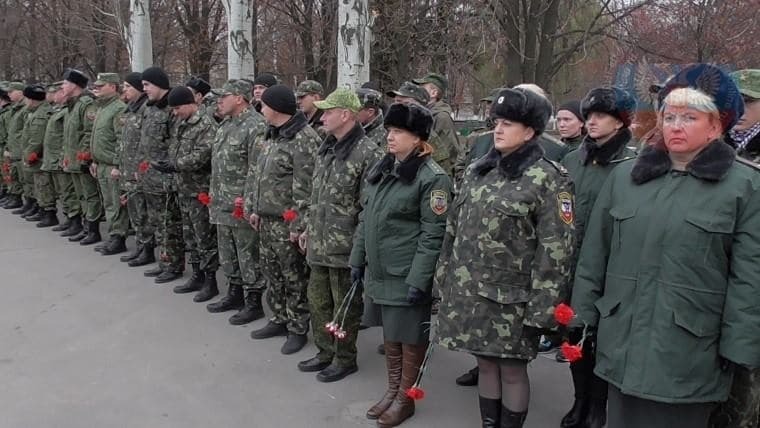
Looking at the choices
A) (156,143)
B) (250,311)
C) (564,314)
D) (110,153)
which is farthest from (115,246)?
(564,314)

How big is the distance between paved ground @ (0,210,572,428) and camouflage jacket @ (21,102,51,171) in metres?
3.57

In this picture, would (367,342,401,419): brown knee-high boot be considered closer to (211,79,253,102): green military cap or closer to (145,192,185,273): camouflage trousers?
(211,79,253,102): green military cap

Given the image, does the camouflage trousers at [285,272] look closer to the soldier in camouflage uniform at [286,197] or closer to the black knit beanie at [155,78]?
the soldier in camouflage uniform at [286,197]

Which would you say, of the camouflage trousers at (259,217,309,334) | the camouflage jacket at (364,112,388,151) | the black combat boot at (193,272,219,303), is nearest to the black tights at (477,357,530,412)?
the camouflage trousers at (259,217,309,334)

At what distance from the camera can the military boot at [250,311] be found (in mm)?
5730

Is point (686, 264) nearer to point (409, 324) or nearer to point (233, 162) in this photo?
point (409, 324)

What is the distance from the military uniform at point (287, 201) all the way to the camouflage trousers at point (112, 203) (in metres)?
3.38

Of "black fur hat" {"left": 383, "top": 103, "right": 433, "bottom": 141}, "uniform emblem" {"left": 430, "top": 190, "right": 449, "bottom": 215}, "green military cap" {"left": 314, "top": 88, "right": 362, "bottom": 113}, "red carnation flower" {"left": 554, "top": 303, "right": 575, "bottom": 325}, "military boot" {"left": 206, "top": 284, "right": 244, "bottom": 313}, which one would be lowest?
"military boot" {"left": 206, "top": 284, "right": 244, "bottom": 313}

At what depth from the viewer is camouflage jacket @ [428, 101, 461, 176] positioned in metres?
6.02

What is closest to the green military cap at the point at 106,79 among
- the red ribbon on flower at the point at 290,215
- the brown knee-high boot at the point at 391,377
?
the red ribbon on flower at the point at 290,215

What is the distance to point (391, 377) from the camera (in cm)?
404

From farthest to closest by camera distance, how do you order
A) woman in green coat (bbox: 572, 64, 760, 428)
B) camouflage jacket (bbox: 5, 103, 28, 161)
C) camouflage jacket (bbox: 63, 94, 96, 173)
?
camouflage jacket (bbox: 5, 103, 28, 161) < camouflage jacket (bbox: 63, 94, 96, 173) < woman in green coat (bbox: 572, 64, 760, 428)

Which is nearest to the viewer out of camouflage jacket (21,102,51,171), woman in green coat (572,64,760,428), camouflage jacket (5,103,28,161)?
woman in green coat (572,64,760,428)

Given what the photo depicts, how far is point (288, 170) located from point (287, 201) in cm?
24
